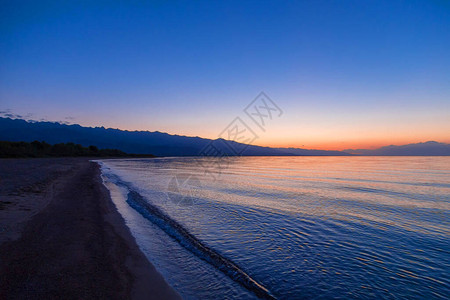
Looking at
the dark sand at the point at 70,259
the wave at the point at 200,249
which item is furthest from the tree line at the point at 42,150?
the wave at the point at 200,249

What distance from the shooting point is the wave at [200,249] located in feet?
19.7

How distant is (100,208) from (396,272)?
13.9 meters

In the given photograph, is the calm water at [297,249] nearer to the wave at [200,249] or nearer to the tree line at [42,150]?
the wave at [200,249]

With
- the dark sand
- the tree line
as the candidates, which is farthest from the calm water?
the tree line

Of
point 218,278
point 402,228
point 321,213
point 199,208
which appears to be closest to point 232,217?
point 199,208

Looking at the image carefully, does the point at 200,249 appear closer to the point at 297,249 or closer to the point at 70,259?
the point at 297,249

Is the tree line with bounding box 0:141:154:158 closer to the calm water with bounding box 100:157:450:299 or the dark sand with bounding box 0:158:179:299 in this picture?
the dark sand with bounding box 0:158:179:299

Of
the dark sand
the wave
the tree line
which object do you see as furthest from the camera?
the tree line

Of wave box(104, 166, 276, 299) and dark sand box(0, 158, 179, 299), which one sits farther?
wave box(104, 166, 276, 299)

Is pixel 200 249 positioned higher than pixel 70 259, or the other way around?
pixel 70 259

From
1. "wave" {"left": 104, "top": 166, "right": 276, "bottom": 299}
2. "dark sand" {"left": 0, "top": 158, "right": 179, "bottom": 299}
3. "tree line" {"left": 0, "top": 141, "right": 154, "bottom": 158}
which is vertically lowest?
"wave" {"left": 104, "top": 166, "right": 276, "bottom": 299}

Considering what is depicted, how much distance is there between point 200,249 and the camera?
830cm

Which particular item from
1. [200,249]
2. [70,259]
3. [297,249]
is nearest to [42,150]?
[70,259]

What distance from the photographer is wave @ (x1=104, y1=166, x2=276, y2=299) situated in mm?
6016
